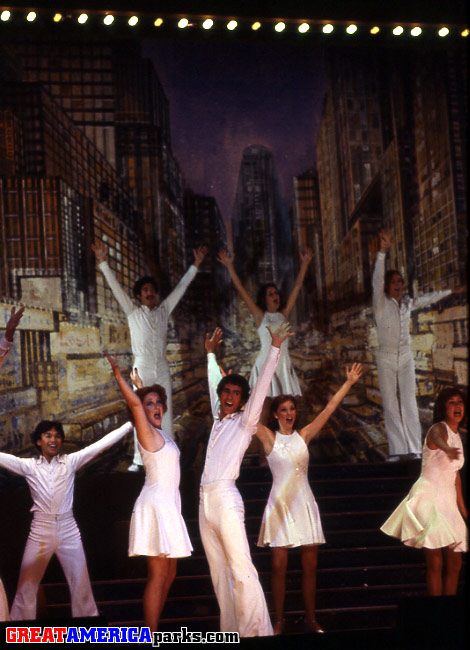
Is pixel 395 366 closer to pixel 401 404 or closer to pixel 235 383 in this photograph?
A: pixel 401 404

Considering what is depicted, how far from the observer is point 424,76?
659cm

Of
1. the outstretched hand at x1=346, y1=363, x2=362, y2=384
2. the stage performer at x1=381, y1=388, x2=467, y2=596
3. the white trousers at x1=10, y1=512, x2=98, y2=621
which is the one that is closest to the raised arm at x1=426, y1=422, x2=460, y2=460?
the stage performer at x1=381, y1=388, x2=467, y2=596

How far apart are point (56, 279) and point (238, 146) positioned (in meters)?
2.22

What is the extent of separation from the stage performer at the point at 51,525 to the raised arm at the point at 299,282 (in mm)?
1988

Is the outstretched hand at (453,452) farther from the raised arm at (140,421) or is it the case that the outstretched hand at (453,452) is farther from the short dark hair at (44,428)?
the short dark hair at (44,428)

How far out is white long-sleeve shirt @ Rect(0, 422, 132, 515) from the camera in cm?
415

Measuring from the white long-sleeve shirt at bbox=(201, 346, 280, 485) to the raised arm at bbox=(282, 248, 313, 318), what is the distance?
1.82 metres

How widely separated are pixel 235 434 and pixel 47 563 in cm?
134

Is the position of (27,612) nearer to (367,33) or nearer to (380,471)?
(380,471)

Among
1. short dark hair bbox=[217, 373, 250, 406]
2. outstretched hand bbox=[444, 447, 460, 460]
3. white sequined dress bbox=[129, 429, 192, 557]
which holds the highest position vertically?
short dark hair bbox=[217, 373, 250, 406]

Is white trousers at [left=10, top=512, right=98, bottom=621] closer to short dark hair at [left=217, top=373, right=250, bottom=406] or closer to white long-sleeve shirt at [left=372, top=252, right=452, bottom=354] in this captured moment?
short dark hair at [left=217, top=373, right=250, bottom=406]

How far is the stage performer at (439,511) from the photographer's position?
406 cm

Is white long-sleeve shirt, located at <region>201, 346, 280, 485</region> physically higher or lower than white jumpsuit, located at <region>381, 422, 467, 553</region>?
higher

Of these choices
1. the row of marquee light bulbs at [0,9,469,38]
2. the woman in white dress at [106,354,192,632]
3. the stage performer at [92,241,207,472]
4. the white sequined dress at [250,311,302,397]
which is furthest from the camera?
the white sequined dress at [250,311,302,397]
